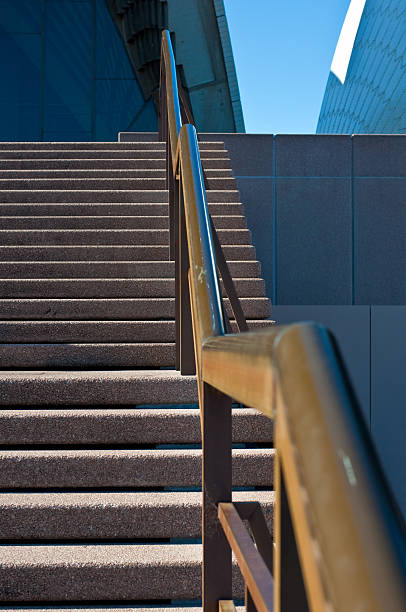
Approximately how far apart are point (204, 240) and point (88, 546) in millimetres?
1115

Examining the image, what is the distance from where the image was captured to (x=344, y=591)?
0.28 metres

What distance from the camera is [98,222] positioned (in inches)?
158

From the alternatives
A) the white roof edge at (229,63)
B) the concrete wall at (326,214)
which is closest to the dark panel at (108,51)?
the white roof edge at (229,63)

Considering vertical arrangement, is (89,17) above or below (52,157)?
above

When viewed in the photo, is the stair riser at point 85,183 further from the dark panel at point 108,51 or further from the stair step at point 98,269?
the dark panel at point 108,51

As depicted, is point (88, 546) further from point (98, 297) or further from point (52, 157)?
point (52, 157)

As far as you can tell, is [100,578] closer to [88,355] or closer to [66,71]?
[88,355]

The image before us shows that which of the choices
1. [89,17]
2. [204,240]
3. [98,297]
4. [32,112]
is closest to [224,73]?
[89,17]

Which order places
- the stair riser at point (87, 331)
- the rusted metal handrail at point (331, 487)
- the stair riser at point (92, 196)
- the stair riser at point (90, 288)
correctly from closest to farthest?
1. the rusted metal handrail at point (331, 487)
2. the stair riser at point (87, 331)
3. the stair riser at point (90, 288)
4. the stair riser at point (92, 196)

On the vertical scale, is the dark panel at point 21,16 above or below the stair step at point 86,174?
above

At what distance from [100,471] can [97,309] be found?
46.9 inches

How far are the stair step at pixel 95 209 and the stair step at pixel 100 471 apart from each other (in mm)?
2306

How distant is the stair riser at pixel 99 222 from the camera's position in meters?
3.98

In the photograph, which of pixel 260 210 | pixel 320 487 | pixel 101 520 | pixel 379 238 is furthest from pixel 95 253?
pixel 379 238
